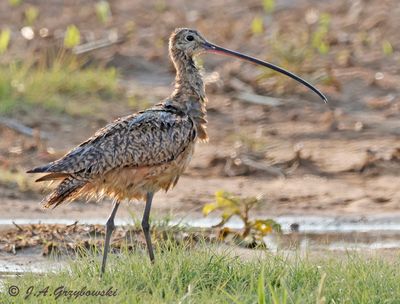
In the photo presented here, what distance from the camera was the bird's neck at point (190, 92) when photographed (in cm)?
883

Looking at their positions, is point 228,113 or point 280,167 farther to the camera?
point 228,113

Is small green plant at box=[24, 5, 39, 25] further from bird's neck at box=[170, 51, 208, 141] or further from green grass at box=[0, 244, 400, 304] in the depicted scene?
green grass at box=[0, 244, 400, 304]

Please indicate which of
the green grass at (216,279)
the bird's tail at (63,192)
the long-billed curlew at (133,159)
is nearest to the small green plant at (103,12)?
the long-billed curlew at (133,159)

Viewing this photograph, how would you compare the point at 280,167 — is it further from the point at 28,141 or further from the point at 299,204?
the point at 28,141

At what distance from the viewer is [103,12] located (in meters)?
16.1

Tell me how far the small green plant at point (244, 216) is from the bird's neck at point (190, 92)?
747mm

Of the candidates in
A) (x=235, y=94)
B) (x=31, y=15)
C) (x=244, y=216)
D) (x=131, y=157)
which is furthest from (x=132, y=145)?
(x=31, y=15)

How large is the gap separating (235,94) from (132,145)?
5.44 meters

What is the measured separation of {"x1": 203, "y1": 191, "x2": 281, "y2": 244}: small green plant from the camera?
918 cm

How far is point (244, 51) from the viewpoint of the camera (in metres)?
15.0

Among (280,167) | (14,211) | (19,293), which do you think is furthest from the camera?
(280,167)

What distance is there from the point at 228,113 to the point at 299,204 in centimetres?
274

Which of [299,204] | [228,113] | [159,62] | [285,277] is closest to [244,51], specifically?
[159,62]

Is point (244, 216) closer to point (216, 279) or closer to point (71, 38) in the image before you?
point (216, 279)
